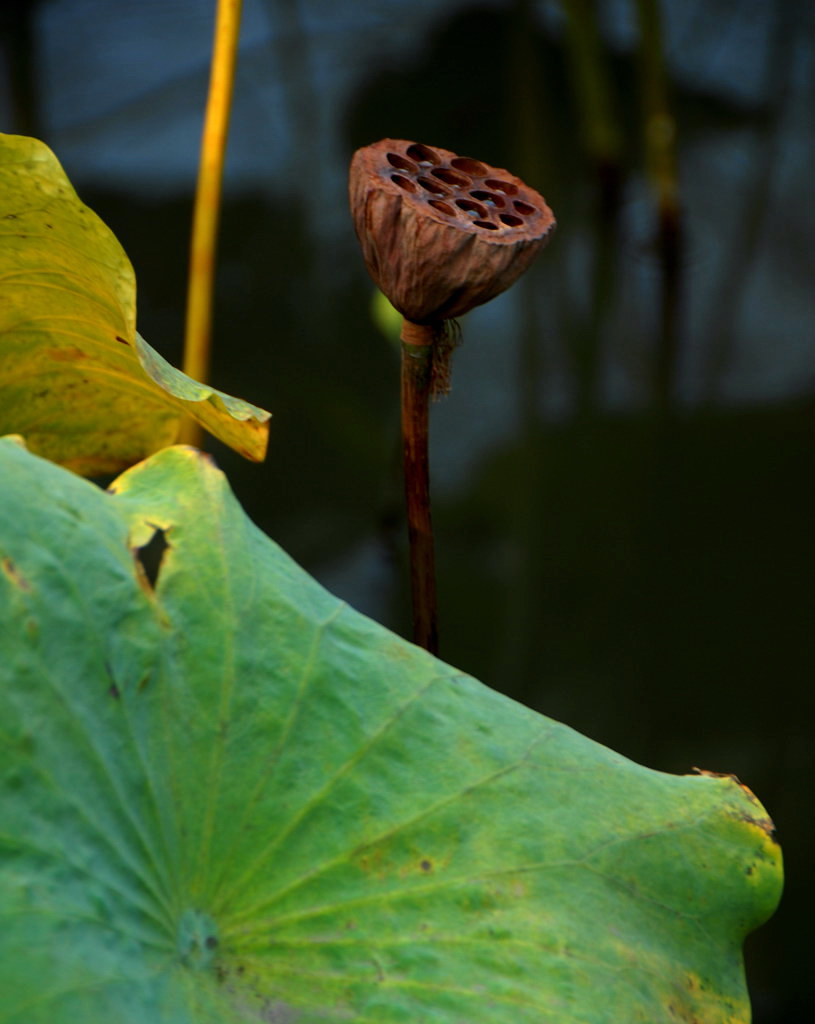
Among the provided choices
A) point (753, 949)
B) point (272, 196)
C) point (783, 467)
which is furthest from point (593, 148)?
point (753, 949)

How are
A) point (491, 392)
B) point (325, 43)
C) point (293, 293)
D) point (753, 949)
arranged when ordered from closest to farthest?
1. point (753, 949)
2. point (491, 392)
3. point (293, 293)
4. point (325, 43)

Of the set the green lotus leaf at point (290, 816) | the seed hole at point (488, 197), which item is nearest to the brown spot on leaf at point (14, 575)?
the green lotus leaf at point (290, 816)

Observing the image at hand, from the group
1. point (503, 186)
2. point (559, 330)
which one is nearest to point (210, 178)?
point (503, 186)

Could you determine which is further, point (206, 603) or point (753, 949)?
point (753, 949)

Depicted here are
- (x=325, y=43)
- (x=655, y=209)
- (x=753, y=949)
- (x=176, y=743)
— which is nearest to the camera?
(x=176, y=743)

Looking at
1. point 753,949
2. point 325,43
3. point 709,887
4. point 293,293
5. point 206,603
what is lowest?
point 753,949

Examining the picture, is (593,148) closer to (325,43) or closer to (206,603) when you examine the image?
(325,43)

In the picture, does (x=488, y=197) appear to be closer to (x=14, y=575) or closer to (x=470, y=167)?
(x=470, y=167)

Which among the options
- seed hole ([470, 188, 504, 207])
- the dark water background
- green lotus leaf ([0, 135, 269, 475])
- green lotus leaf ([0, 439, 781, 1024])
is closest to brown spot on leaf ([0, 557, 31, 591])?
green lotus leaf ([0, 439, 781, 1024])
